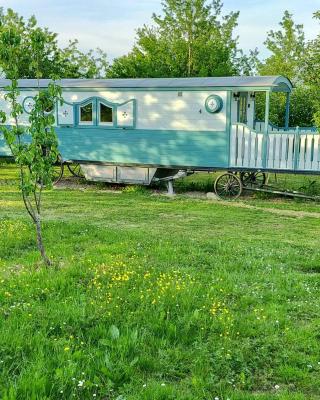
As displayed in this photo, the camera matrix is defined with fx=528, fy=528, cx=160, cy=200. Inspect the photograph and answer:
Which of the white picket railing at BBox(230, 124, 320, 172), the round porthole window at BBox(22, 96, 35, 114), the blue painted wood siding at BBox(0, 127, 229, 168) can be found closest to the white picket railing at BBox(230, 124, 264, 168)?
the white picket railing at BBox(230, 124, 320, 172)

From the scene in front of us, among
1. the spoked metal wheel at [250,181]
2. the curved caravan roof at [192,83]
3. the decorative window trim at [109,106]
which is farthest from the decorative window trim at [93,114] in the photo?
the spoked metal wheel at [250,181]

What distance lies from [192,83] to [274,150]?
2.75 meters

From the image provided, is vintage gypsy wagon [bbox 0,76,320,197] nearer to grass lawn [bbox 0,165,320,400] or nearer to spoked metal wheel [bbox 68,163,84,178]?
spoked metal wheel [bbox 68,163,84,178]

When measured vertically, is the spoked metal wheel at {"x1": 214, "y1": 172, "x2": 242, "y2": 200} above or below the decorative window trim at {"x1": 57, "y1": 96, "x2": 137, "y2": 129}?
below

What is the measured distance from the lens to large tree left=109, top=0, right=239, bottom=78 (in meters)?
23.2

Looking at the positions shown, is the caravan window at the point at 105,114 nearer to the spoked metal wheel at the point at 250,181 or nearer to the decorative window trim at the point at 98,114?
the decorative window trim at the point at 98,114

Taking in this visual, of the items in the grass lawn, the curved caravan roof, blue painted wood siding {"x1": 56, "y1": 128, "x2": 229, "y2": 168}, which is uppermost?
the curved caravan roof

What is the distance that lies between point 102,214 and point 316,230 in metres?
4.16

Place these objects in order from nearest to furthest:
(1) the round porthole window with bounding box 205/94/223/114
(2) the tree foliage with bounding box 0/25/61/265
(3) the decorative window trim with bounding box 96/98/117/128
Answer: (2) the tree foliage with bounding box 0/25/61/265
(1) the round porthole window with bounding box 205/94/223/114
(3) the decorative window trim with bounding box 96/98/117/128

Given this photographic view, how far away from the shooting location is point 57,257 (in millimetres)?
6555

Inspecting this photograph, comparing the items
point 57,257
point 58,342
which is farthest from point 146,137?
point 58,342

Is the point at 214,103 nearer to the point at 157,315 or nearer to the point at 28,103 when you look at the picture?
the point at 28,103

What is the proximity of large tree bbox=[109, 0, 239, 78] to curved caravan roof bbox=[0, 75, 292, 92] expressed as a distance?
879 centimetres

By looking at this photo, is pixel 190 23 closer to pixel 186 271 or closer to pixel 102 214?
pixel 102 214
